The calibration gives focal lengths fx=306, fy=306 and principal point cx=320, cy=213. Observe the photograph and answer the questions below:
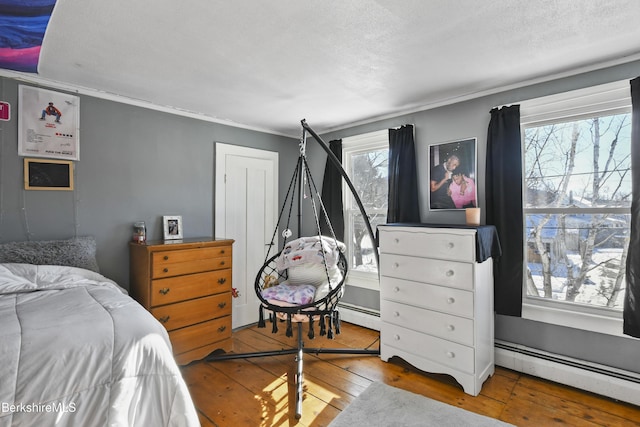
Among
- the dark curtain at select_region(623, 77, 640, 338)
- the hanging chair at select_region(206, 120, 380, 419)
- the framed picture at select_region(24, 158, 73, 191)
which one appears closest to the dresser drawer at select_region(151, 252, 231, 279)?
the hanging chair at select_region(206, 120, 380, 419)

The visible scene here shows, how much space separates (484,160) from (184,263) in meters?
2.80

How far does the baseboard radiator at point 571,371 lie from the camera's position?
2.10 m

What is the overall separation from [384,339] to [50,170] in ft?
10.2

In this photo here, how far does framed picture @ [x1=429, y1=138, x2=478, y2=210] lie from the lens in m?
2.80

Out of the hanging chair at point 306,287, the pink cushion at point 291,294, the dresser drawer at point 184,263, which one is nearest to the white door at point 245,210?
the dresser drawer at point 184,263

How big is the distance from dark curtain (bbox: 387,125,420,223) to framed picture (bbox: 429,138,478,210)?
16cm

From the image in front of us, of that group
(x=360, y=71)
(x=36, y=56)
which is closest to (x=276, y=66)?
(x=360, y=71)

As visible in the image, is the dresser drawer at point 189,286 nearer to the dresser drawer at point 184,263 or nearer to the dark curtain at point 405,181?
the dresser drawer at point 184,263

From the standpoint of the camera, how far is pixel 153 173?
9.75ft

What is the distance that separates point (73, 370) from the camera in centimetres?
126

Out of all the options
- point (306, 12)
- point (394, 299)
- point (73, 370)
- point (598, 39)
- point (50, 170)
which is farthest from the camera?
point (394, 299)

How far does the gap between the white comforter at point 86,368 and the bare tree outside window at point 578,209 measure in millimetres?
2731

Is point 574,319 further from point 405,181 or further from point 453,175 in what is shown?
point 405,181

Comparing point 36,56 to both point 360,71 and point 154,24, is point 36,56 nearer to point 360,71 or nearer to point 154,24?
point 154,24
